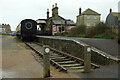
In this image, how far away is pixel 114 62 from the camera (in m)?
7.65

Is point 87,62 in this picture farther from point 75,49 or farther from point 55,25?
point 55,25

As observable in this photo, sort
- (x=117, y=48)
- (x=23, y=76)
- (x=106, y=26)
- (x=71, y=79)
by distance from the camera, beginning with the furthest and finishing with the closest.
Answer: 1. (x=106, y=26)
2. (x=117, y=48)
3. (x=23, y=76)
4. (x=71, y=79)

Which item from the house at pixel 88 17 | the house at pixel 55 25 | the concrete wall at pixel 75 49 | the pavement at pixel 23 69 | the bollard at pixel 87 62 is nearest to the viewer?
the pavement at pixel 23 69

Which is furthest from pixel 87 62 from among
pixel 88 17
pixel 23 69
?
pixel 88 17

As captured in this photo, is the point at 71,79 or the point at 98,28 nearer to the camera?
the point at 71,79

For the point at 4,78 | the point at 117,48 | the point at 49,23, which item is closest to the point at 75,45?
the point at 117,48

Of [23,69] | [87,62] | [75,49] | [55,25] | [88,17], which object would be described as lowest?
[23,69]

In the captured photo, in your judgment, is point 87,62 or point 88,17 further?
point 88,17

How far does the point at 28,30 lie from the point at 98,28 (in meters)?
10.5

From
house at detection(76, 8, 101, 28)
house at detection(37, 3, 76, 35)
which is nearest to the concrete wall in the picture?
Answer: house at detection(37, 3, 76, 35)

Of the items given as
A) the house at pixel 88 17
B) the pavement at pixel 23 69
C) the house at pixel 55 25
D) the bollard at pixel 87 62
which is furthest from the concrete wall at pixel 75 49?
the house at pixel 88 17

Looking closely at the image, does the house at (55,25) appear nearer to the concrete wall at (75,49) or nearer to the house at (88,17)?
the house at (88,17)

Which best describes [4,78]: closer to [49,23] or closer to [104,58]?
[104,58]

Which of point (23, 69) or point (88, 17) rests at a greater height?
point (88, 17)
